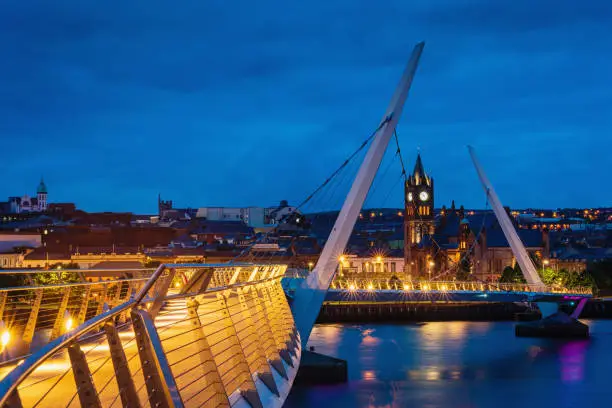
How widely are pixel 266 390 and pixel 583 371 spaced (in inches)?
808

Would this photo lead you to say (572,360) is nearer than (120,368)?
No

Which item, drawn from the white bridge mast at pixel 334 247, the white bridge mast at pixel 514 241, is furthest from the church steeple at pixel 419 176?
the white bridge mast at pixel 334 247

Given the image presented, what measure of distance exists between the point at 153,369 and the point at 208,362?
70cm

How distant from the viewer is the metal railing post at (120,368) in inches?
90.1

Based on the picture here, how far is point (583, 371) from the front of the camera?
23.9 meters

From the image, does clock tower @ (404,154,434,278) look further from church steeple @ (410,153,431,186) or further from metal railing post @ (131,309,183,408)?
metal railing post @ (131,309,183,408)

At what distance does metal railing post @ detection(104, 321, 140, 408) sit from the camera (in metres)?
2.29

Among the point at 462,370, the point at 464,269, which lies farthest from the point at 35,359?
the point at 464,269

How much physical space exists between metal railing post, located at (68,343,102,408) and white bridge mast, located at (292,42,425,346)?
1854cm

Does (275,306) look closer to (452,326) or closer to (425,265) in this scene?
(452,326)

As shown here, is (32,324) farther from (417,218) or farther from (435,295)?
(417,218)

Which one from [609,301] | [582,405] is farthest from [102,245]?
[582,405]

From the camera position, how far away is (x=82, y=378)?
6.77 feet

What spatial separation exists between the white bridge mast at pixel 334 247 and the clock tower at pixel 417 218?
4934 centimetres
